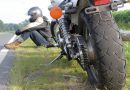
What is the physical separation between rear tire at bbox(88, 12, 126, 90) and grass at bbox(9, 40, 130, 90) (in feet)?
2.41

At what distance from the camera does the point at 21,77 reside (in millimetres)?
6215

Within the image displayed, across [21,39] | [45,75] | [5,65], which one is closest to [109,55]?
[45,75]

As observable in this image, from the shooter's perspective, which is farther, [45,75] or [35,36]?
[35,36]

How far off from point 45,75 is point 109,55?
2.05 metres

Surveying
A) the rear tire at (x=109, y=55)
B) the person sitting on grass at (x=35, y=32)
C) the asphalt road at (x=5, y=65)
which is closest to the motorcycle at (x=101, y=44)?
the rear tire at (x=109, y=55)

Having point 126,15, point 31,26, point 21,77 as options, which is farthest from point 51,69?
point 126,15

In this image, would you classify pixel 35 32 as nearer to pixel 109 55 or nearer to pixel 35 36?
pixel 35 36

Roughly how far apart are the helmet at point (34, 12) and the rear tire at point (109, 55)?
19.2ft

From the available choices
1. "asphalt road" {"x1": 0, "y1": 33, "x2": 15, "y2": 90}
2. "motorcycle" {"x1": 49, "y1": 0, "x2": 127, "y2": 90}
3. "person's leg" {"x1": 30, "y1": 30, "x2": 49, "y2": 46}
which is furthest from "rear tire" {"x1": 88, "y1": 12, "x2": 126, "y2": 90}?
"person's leg" {"x1": 30, "y1": 30, "x2": 49, "y2": 46}

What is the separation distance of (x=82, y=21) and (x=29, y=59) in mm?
3209

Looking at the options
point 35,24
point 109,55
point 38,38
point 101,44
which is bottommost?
point 38,38

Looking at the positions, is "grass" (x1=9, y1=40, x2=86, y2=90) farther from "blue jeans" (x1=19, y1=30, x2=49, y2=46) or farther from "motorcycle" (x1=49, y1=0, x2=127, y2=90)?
"blue jeans" (x1=19, y1=30, x2=49, y2=46)

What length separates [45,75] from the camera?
639 cm

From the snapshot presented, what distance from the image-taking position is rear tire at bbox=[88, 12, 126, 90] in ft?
14.9
